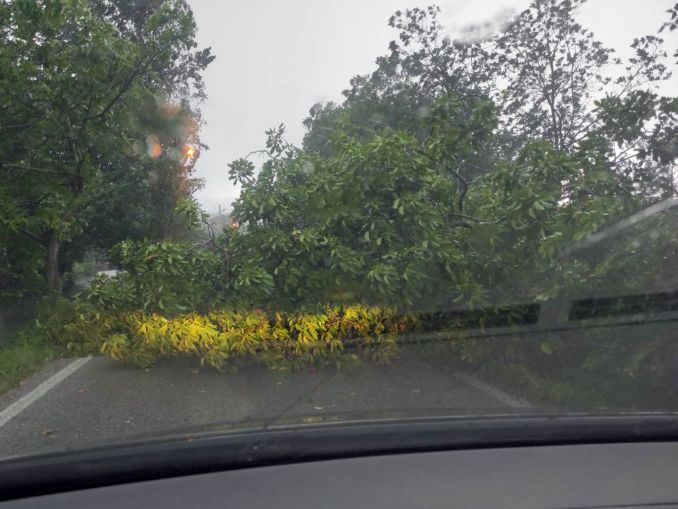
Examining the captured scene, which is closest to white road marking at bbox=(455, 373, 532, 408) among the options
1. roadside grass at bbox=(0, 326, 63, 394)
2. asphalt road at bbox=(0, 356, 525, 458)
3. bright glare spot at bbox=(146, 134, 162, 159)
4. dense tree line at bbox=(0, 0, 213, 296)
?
asphalt road at bbox=(0, 356, 525, 458)

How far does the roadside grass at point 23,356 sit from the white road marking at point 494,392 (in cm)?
443

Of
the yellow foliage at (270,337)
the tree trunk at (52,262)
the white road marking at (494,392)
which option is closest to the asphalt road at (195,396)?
the white road marking at (494,392)

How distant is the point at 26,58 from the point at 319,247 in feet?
18.1

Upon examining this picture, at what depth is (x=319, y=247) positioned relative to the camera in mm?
7605

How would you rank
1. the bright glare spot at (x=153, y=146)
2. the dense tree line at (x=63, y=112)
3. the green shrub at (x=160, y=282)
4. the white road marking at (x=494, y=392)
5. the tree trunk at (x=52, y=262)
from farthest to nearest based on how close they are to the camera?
the bright glare spot at (x=153, y=146)
the tree trunk at (x=52, y=262)
the dense tree line at (x=63, y=112)
the green shrub at (x=160, y=282)
the white road marking at (x=494, y=392)

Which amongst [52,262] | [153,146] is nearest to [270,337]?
[52,262]

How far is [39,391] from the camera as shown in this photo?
708 centimetres

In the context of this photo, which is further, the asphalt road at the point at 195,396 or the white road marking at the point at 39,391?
the white road marking at the point at 39,391

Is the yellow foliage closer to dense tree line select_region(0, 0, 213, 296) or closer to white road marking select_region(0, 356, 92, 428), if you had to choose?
white road marking select_region(0, 356, 92, 428)

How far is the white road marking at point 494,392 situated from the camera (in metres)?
6.19

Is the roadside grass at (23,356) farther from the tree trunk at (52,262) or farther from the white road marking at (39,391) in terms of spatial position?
the tree trunk at (52,262)

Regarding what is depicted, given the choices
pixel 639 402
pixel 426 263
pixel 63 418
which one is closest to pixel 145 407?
pixel 63 418

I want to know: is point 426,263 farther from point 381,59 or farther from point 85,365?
point 381,59

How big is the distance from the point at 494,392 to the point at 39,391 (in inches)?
167
